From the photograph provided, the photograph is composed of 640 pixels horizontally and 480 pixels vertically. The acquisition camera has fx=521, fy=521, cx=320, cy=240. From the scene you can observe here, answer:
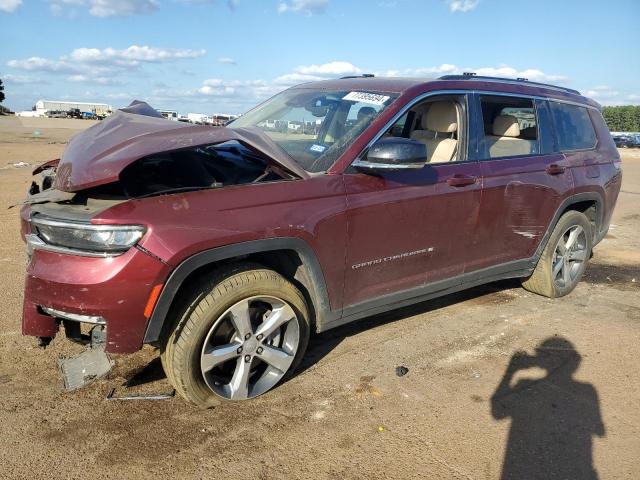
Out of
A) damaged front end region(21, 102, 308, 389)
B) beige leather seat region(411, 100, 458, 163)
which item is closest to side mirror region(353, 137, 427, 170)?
damaged front end region(21, 102, 308, 389)

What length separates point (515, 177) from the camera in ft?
13.9

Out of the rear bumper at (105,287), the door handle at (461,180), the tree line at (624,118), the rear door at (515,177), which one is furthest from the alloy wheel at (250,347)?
the tree line at (624,118)

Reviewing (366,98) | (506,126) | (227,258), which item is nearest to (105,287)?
(227,258)

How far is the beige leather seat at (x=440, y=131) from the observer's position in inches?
161

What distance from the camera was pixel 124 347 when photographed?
8.86 feet

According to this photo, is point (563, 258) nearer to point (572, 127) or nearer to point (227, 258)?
point (572, 127)

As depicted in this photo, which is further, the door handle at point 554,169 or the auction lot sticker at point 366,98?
the door handle at point 554,169

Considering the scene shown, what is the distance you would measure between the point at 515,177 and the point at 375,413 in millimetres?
2286

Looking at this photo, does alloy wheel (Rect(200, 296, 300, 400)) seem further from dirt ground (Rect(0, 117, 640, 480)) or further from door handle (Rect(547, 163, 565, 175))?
door handle (Rect(547, 163, 565, 175))

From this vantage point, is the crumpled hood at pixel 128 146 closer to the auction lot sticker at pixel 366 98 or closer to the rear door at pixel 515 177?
the auction lot sticker at pixel 366 98

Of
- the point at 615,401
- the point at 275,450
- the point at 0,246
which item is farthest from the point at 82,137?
the point at 615,401

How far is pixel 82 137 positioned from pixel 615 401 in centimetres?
386

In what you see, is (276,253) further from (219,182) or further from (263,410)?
(263,410)

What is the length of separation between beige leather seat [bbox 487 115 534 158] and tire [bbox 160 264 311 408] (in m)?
2.21
